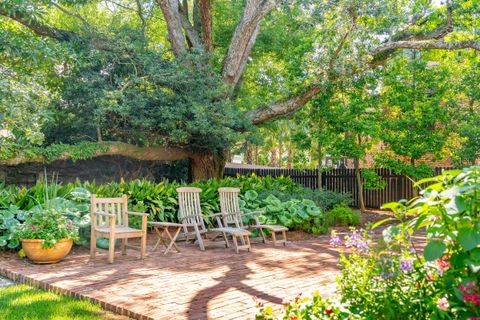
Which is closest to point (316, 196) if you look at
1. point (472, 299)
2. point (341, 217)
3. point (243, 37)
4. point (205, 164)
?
point (341, 217)

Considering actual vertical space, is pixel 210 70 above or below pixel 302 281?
above

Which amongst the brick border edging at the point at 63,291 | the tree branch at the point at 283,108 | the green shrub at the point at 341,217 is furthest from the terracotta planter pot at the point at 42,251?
the tree branch at the point at 283,108

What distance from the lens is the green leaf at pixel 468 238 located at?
2.15 meters

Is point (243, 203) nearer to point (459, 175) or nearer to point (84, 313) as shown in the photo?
point (84, 313)

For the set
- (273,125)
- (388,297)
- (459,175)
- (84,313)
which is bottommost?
(84,313)

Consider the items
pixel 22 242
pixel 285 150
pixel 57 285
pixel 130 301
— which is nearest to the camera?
pixel 130 301

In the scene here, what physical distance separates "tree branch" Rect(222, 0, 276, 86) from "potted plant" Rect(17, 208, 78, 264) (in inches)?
281

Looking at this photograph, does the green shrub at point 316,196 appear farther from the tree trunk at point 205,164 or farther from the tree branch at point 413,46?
the tree branch at point 413,46

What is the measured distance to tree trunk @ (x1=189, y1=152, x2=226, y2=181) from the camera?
43.2ft

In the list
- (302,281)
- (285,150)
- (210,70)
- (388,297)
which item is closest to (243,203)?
(210,70)

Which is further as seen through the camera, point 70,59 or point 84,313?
point 70,59

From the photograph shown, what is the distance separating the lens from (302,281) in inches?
211

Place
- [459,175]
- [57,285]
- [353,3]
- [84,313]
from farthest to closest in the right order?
1. [353,3]
2. [57,285]
3. [84,313]
4. [459,175]

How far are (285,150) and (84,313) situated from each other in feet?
124
